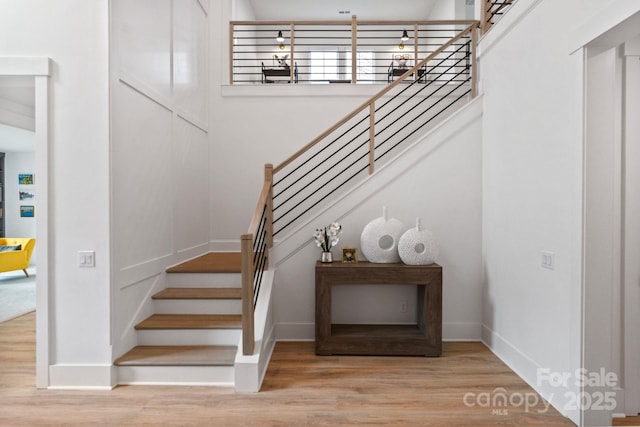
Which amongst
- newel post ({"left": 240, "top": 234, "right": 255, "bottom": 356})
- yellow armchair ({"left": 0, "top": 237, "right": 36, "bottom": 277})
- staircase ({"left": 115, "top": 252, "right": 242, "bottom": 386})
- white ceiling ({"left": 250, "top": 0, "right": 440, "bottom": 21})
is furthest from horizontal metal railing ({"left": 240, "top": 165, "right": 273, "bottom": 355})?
white ceiling ({"left": 250, "top": 0, "right": 440, "bottom": 21})

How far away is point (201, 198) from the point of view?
5379 mm

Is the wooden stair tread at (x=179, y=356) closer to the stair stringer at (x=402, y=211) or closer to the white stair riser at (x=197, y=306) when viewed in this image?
the white stair riser at (x=197, y=306)

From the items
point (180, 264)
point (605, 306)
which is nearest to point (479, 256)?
point (605, 306)

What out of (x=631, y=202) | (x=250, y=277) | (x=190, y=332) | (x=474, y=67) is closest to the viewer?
(x=631, y=202)

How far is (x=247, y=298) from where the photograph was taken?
317cm

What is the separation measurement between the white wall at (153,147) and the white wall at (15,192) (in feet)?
23.9

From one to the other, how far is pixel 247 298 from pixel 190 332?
74cm

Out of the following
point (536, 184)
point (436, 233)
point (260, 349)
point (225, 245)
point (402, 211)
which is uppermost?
point (536, 184)

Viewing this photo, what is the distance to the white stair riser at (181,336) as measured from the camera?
11.5 feet

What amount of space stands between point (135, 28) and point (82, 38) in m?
0.58

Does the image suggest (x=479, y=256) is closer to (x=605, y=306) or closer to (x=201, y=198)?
(x=605, y=306)

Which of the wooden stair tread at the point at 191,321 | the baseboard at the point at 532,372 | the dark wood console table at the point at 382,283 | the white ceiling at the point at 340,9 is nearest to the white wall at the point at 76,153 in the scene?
the wooden stair tread at the point at 191,321

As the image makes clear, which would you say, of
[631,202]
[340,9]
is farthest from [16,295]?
[340,9]

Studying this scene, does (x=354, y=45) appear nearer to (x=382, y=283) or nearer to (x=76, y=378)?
(x=382, y=283)
